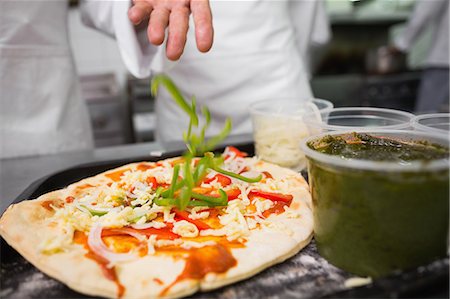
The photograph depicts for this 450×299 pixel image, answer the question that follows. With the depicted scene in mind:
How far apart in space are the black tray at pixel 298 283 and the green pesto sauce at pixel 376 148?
214mm

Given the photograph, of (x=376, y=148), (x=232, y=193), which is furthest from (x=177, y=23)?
(x=376, y=148)

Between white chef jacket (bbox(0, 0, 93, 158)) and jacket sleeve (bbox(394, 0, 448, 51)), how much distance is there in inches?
109

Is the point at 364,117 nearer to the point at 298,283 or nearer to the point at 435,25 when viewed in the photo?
the point at 298,283

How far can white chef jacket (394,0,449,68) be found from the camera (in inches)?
129

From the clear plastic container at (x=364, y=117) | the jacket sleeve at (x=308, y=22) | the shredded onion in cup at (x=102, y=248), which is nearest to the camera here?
the shredded onion in cup at (x=102, y=248)

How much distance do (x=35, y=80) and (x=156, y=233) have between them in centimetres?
123

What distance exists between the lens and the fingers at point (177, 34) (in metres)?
1.16

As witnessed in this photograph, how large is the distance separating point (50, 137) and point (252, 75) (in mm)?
987

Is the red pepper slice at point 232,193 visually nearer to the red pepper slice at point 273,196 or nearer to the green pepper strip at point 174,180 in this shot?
the red pepper slice at point 273,196

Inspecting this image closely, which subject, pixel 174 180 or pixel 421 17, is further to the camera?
pixel 421 17

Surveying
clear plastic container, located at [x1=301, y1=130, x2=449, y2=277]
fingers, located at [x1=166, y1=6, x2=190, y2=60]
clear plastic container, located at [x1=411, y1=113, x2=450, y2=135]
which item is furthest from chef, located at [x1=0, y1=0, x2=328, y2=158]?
clear plastic container, located at [x1=301, y1=130, x2=449, y2=277]

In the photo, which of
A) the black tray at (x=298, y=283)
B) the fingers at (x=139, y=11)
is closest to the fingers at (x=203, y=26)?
the fingers at (x=139, y=11)

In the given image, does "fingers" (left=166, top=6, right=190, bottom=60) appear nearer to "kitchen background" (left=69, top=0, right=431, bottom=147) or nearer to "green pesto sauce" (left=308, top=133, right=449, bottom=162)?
"green pesto sauce" (left=308, top=133, right=449, bottom=162)

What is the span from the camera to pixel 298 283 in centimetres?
80
